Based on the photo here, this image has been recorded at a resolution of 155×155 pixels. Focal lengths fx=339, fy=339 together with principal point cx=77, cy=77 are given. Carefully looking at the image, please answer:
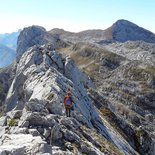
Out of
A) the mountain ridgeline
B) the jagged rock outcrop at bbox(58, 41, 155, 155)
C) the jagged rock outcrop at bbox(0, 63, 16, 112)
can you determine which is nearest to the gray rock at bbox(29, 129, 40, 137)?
the mountain ridgeline

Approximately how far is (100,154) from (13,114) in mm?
10261

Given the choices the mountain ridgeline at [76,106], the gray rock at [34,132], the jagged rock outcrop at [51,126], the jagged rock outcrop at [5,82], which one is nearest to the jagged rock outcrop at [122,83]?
the mountain ridgeline at [76,106]

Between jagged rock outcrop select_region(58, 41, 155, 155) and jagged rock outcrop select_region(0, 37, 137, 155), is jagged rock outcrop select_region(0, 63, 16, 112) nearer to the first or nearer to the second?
jagged rock outcrop select_region(58, 41, 155, 155)

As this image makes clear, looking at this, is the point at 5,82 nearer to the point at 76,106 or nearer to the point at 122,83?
the point at 122,83

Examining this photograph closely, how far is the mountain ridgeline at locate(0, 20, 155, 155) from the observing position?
28.2m

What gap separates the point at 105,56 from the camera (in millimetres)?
161375

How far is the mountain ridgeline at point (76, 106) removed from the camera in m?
28.2

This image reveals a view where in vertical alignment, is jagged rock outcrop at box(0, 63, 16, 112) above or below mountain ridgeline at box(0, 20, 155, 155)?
below

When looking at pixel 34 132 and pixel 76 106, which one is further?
pixel 76 106

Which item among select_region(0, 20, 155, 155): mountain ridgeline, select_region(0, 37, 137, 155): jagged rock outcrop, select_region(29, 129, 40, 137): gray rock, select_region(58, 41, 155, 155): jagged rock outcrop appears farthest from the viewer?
select_region(58, 41, 155, 155): jagged rock outcrop

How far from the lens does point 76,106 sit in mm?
44719

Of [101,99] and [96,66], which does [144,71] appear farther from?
[101,99]

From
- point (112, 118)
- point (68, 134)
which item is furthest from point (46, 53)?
point (68, 134)

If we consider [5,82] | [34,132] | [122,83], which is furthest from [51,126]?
[5,82]
